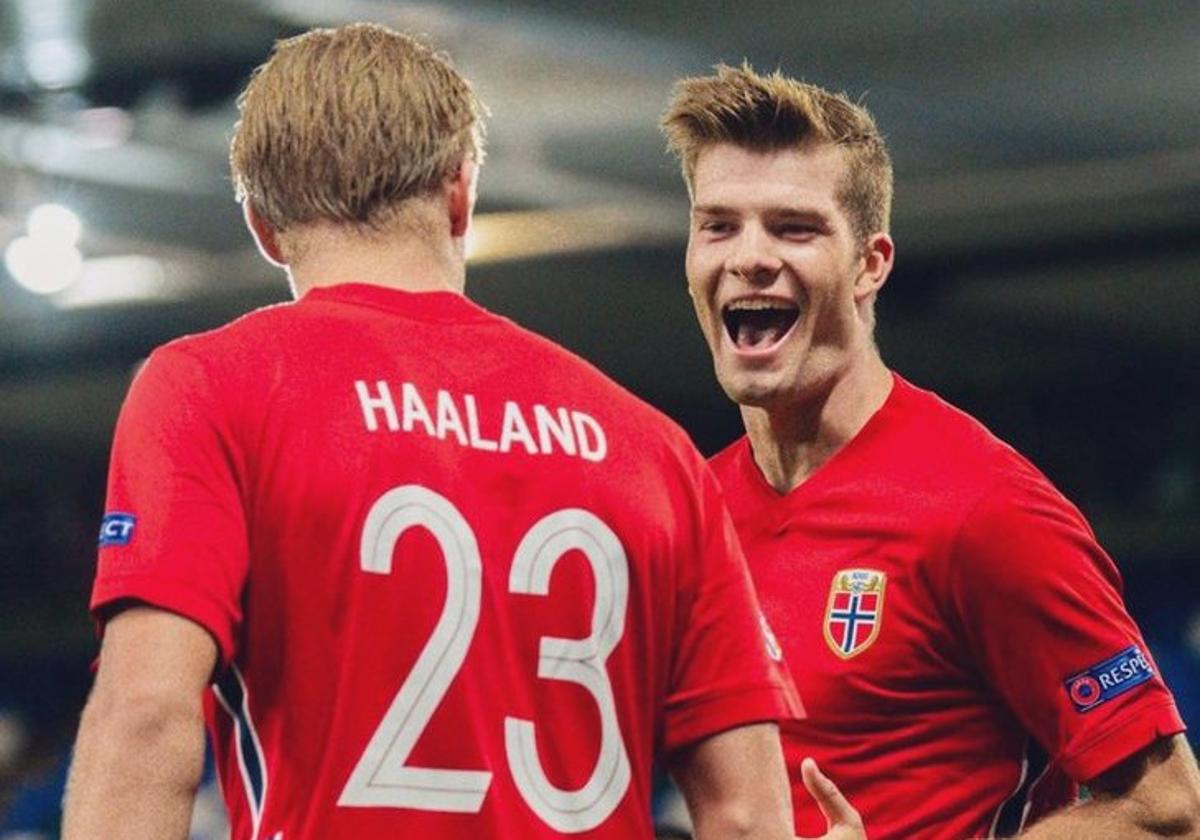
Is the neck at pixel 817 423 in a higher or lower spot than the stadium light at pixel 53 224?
lower

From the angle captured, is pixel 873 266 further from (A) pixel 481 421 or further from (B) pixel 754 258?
(A) pixel 481 421

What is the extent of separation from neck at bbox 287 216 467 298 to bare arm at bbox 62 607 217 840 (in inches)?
15.0

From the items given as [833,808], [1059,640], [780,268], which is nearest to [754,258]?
[780,268]

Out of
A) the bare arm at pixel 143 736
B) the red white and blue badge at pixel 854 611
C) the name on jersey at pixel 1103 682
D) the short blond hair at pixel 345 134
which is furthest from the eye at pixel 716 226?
the bare arm at pixel 143 736

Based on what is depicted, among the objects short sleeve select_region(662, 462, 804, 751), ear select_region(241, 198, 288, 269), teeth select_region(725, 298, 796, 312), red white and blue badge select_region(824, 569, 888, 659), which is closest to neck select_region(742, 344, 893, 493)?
teeth select_region(725, 298, 796, 312)

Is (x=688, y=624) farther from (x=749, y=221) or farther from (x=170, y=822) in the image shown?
(x=749, y=221)

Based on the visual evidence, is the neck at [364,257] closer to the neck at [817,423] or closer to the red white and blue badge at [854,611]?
the red white and blue badge at [854,611]

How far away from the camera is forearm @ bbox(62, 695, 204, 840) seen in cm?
190

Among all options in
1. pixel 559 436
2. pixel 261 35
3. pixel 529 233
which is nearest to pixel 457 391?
pixel 559 436

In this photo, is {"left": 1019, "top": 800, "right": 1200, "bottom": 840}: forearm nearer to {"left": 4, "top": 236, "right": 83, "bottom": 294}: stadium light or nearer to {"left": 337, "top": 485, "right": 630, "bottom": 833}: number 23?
{"left": 337, "top": 485, "right": 630, "bottom": 833}: number 23

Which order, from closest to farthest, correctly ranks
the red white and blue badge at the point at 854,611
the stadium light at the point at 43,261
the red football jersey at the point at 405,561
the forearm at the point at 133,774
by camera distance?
the forearm at the point at 133,774 < the red football jersey at the point at 405,561 < the red white and blue badge at the point at 854,611 < the stadium light at the point at 43,261

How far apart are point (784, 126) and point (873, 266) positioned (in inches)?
9.4

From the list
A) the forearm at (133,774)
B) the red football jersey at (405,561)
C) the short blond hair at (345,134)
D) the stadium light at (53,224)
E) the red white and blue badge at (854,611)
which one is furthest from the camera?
the stadium light at (53,224)

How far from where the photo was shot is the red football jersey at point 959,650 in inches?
109
